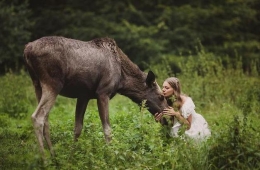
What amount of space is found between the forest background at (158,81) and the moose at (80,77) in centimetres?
41

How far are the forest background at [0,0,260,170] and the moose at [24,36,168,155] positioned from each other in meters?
0.41

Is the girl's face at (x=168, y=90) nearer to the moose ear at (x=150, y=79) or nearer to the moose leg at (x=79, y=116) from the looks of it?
the moose ear at (x=150, y=79)

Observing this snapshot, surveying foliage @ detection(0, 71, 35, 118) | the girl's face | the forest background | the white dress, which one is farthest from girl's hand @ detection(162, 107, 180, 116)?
foliage @ detection(0, 71, 35, 118)

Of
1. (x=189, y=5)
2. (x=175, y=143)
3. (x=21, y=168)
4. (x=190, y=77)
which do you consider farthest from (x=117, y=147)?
(x=189, y=5)

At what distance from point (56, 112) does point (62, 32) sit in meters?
10.1

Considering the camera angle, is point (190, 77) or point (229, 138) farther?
point (190, 77)

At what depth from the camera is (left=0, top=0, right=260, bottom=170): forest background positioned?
526 cm

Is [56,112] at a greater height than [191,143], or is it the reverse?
[191,143]

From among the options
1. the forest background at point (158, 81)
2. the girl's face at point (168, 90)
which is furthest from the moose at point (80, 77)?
the forest background at point (158, 81)

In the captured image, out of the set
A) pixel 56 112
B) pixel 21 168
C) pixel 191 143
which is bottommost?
pixel 56 112

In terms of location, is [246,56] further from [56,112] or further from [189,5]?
[56,112]

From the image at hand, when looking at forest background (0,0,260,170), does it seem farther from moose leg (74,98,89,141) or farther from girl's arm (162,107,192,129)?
girl's arm (162,107,192,129)

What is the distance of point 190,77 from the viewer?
1205 centimetres

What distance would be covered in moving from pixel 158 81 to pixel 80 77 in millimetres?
5498
